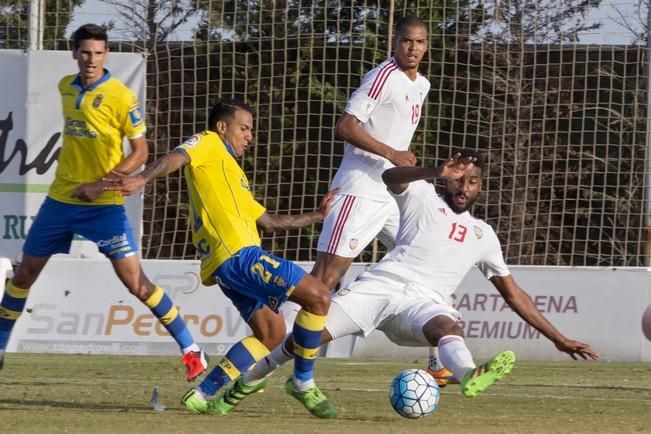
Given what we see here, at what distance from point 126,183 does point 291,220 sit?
137cm

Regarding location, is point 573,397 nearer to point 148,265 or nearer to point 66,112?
point 66,112

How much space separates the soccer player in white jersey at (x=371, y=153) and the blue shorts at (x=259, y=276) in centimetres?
183

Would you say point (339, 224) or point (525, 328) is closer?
point (339, 224)

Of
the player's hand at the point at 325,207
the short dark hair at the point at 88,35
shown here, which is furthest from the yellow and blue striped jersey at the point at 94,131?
the player's hand at the point at 325,207

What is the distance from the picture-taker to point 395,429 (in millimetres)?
6453

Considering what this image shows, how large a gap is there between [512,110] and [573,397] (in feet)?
Answer: 24.9

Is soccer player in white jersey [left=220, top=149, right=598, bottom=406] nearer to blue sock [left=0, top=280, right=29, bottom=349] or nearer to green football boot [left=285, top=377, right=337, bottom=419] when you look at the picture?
green football boot [left=285, top=377, right=337, bottom=419]

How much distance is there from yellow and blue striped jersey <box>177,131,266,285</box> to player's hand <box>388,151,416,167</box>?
1.27m

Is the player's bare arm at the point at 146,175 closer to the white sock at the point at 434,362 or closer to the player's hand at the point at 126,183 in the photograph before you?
the player's hand at the point at 126,183

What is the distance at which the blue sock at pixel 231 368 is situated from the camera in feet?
22.8

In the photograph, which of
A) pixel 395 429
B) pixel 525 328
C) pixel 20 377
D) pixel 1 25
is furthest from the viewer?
pixel 1 25

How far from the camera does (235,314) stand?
1286 centimetres

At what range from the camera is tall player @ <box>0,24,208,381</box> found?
8133 millimetres

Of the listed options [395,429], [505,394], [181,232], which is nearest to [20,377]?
[505,394]
